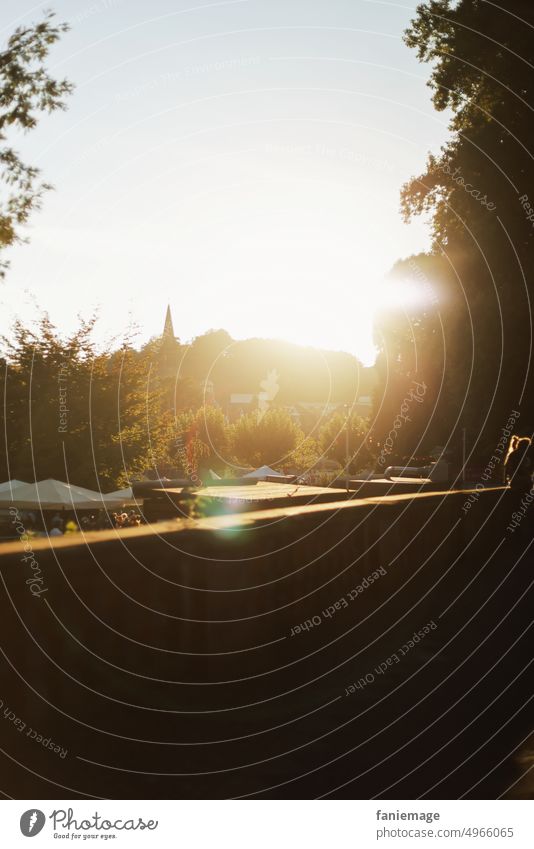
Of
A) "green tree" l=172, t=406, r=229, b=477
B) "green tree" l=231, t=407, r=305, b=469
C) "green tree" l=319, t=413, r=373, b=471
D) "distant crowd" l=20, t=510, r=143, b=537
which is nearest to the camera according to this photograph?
"distant crowd" l=20, t=510, r=143, b=537

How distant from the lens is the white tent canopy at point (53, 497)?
97.6 ft

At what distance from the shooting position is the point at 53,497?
30203 mm

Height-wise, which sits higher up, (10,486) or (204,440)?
(204,440)

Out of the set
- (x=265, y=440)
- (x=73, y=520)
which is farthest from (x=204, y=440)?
(x=73, y=520)

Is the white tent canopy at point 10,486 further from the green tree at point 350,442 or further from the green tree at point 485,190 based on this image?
the green tree at point 350,442

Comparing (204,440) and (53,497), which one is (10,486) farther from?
(204,440)

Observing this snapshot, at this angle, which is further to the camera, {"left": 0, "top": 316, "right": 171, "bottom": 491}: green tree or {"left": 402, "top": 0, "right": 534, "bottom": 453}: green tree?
{"left": 0, "top": 316, "right": 171, "bottom": 491}: green tree

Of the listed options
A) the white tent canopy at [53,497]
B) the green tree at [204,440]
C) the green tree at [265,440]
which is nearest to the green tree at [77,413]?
the white tent canopy at [53,497]

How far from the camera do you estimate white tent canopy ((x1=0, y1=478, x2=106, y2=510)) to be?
29.7 metres

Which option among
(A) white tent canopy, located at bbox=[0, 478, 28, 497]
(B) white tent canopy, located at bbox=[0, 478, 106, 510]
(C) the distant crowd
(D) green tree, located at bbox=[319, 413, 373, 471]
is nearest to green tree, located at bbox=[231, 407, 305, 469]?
(D) green tree, located at bbox=[319, 413, 373, 471]

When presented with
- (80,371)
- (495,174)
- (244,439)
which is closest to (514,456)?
(495,174)

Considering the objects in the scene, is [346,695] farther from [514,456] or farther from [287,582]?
[514,456]

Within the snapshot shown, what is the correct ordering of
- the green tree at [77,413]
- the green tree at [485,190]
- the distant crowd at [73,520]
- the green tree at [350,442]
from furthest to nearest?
the green tree at [350,442] → the green tree at [77,413] → the distant crowd at [73,520] → the green tree at [485,190]

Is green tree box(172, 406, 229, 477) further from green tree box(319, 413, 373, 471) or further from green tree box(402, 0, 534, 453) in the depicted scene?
green tree box(402, 0, 534, 453)
